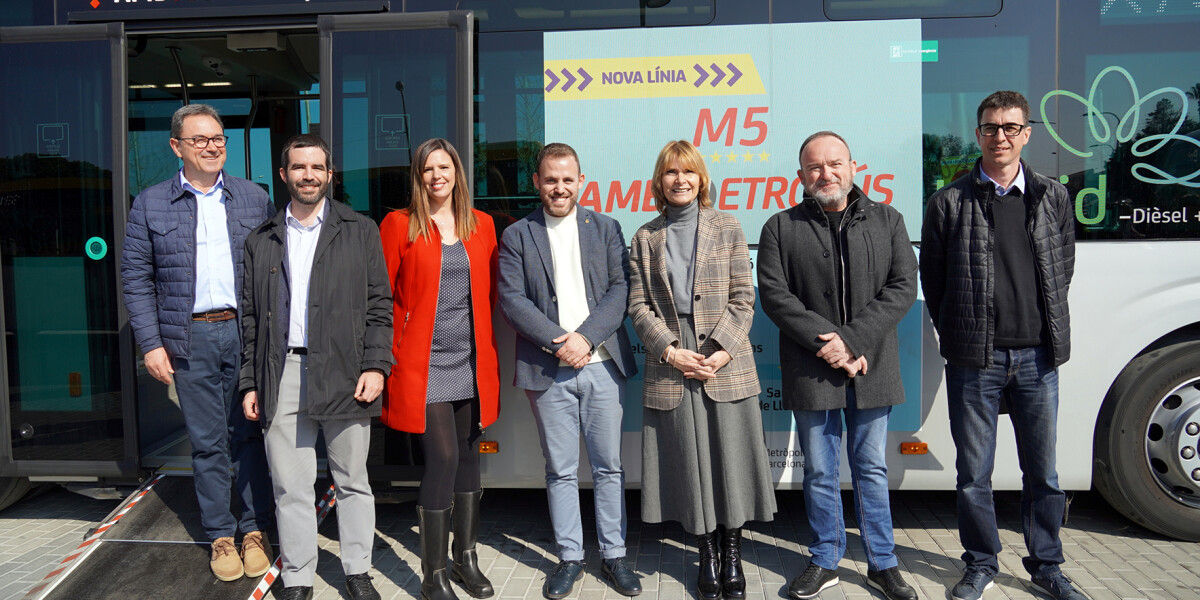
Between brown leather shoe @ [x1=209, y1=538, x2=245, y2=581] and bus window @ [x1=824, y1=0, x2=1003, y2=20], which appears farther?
bus window @ [x1=824, y1=0, x2=1003, y2=20]

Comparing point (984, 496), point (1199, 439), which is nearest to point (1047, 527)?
point (984, 496)

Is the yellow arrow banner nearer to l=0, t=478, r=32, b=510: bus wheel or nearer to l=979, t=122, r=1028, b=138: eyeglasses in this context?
l=979, t=122, r=1028, b=138: eyeglasses

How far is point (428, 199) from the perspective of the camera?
131 inches

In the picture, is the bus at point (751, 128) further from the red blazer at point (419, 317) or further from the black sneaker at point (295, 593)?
the black sneaker at point (295, 593)

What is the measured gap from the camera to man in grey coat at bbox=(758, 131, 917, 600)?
323 cm

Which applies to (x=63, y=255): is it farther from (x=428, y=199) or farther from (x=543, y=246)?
(x=543, y=246)

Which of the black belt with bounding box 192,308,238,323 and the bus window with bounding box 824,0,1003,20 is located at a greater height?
the bus window with bounding box 824,0,1003,20

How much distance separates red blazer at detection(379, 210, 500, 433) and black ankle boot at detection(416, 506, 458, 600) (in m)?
0.40

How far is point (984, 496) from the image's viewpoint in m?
3.36

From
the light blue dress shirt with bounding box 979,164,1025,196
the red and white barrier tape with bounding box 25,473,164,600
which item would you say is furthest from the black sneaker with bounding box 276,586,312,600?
the light blue dress shirt with bounding box 979,164,1025,196

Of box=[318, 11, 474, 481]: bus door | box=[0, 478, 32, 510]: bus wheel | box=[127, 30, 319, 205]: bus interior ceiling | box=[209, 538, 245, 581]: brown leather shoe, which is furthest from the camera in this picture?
box=[127, 30, 319, 205]: bus interior ceiling

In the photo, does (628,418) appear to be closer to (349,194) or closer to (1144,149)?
(349,194)

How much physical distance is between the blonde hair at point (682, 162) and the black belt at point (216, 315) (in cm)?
207

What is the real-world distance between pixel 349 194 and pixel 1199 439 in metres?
4.54
